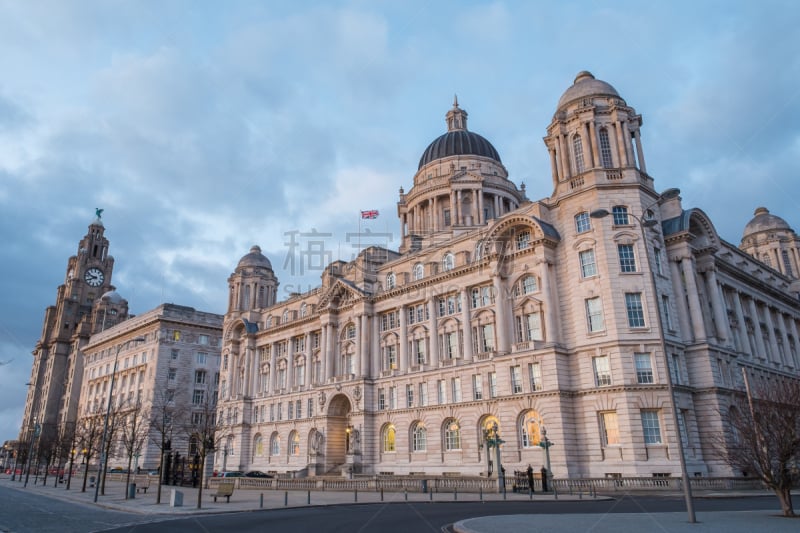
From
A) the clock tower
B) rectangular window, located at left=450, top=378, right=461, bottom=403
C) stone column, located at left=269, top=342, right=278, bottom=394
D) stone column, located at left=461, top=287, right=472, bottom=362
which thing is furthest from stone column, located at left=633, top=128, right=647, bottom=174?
the clock tower

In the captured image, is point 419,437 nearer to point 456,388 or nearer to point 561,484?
point 456,388

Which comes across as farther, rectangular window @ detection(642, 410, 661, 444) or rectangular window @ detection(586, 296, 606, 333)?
rectangular window @ detection(586, 296, 606, 333)

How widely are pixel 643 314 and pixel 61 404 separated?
126368 mm

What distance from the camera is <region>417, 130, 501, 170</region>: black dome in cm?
8625

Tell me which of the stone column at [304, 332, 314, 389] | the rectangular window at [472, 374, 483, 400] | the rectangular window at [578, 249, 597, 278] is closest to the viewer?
the rectangular window at [578, 249, 597, 278]

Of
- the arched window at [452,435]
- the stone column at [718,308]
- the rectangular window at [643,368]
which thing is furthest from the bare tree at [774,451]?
the arched window at [452,435]

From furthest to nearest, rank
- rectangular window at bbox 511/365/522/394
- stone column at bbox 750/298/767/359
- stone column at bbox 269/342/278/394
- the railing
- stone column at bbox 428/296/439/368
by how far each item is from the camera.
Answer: stone column at bbox 269/342/278/394 → stone column at bbox 428/296/439/368 → stone column at bbox 750/298/767/359 → rectangular window at bbox 511/365/522/394 → the railing

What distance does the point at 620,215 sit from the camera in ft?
153

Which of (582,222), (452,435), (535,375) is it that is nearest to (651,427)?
(535,375)

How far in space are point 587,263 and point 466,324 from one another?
13.4 m

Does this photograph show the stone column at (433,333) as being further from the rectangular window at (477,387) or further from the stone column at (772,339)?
the stone column at (772,339)

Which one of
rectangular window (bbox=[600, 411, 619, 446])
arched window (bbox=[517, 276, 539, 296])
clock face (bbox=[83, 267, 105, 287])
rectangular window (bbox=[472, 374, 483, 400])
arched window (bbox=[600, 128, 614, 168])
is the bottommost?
rectangular window (bbox=[600, 411, 619, 446])

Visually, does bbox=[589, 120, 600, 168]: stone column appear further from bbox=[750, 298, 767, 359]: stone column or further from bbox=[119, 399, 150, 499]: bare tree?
bbox=[119, 399, 150, 499]: bare tree

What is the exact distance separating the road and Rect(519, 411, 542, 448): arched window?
13.1m
